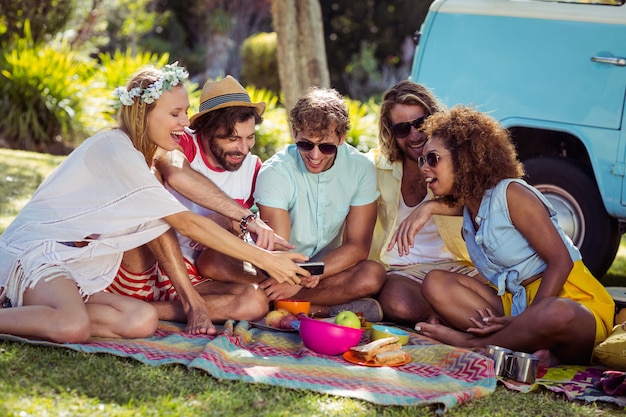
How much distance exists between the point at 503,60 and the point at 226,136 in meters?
2.64

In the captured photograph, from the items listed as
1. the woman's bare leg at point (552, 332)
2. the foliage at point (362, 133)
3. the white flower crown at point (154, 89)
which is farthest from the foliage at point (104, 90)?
the woman's bare leg at point (552, 332)

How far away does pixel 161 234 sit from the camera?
14.0ft

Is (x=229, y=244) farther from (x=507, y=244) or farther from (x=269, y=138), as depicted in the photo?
(x=269, y=138)

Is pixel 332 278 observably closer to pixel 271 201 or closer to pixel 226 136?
pixel 271 201

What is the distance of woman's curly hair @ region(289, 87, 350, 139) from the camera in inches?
188

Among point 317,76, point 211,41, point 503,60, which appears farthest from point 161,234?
point 211,41

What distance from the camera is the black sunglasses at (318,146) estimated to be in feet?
15.8

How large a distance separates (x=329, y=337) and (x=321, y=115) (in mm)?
1339

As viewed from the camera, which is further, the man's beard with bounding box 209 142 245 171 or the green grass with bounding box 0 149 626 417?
the man's beard with bounding box 209 142 245 171

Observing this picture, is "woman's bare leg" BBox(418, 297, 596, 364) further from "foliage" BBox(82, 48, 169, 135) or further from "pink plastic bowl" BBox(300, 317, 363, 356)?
"foliage" BBox(82, 48, 169, 135)

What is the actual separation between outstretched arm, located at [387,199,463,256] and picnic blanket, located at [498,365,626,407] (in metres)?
0.98

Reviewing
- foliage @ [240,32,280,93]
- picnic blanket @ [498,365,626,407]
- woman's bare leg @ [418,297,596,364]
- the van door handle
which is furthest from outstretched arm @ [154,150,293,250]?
foliage @ [240,32,280,93]

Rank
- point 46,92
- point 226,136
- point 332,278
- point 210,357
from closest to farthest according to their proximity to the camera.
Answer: point 210,357
point 226,136
point 332,278
point 46,92

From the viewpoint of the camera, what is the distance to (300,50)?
10.5 m
